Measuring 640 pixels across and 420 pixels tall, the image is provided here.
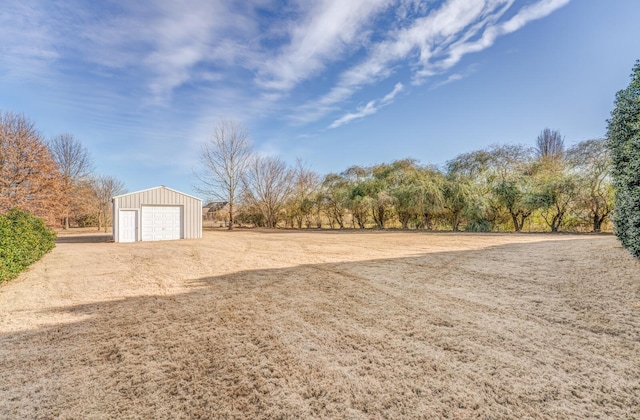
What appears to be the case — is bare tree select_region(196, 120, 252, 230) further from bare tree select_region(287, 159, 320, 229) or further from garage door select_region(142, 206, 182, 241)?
garage door select_region(142, 206, 182, 241)

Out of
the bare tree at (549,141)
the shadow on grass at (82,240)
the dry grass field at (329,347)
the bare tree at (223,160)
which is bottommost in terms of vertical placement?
the dry grass field at (329,347)

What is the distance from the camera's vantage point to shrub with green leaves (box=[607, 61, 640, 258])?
4.68 metres

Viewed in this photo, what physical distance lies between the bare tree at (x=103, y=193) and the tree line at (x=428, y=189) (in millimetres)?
9027

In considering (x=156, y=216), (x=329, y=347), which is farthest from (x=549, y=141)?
(x=156, y=216)

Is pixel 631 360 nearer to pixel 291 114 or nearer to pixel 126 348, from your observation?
pixel 126 348

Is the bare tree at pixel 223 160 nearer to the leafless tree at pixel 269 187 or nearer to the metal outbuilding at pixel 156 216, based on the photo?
the leafless tree at pixel 269 187

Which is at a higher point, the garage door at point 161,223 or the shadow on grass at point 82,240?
the garage door at point 161,223

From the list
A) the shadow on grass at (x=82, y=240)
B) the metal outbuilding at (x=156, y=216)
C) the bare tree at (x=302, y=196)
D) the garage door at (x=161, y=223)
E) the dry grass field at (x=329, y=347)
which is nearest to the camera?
the dry grass field at (x=329, y=347)

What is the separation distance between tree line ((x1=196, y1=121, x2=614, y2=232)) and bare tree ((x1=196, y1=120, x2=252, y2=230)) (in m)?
0.09

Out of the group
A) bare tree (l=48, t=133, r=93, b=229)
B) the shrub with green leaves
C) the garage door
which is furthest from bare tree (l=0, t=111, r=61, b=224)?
the shrub with green leaves

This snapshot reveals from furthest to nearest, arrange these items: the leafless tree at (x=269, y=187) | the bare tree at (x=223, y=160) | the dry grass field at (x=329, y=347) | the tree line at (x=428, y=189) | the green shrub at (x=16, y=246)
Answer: the leafless tree at (x=269, y=187)
the bare tree at (x=223, y=160)
the tree line at (x=428, y=189)
the green shrub at (x=16, y=246)
the dry grass field at (x=329, y=347)

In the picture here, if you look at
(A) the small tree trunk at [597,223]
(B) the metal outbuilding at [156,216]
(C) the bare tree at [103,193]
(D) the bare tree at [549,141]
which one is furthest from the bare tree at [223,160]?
(D) the bare tree at [549,141]

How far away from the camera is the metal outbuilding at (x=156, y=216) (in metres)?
13.0

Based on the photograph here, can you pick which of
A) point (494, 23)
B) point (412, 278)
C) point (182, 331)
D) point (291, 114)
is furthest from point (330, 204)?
point (182, 331)
